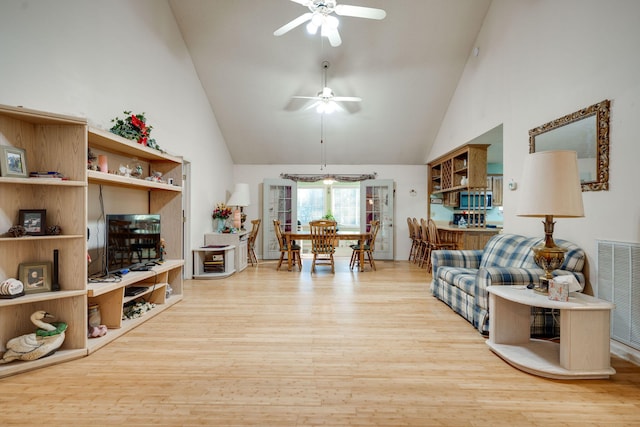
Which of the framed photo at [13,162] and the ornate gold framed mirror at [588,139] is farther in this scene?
the ornate gold framed mirror at [588,139]

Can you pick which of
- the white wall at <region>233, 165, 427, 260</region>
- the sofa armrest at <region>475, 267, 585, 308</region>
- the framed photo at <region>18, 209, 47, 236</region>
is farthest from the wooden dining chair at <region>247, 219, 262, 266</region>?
the sofa armrest at <region>475, 267, 585, 308</region>

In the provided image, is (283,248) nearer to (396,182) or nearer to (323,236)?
(323,236)

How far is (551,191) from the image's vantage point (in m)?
2.21

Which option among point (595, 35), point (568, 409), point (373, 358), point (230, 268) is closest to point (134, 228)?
point (230, 268)

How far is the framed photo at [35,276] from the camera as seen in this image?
225 cm

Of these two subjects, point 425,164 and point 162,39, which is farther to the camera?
point 425,164

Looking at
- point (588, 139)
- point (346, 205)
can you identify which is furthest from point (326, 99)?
point (346, 205)

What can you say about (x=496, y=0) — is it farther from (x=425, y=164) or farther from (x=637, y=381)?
(x=637, y=381)

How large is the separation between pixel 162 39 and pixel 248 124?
2.31m

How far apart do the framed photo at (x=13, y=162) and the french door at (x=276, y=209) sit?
513 centimetres

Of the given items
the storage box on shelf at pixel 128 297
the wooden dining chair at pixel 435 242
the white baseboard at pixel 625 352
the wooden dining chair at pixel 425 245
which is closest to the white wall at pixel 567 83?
the white baseboard at pixel 625 352

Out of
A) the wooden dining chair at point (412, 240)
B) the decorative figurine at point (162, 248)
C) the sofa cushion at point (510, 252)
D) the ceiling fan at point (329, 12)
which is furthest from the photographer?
the wooden dining chair at point (412, 240)

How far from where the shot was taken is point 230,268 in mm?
5316

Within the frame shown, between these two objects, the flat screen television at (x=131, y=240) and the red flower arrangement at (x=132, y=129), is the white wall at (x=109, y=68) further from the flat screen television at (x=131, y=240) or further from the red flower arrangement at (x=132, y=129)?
the flat screen television at (x=131, y=240)
